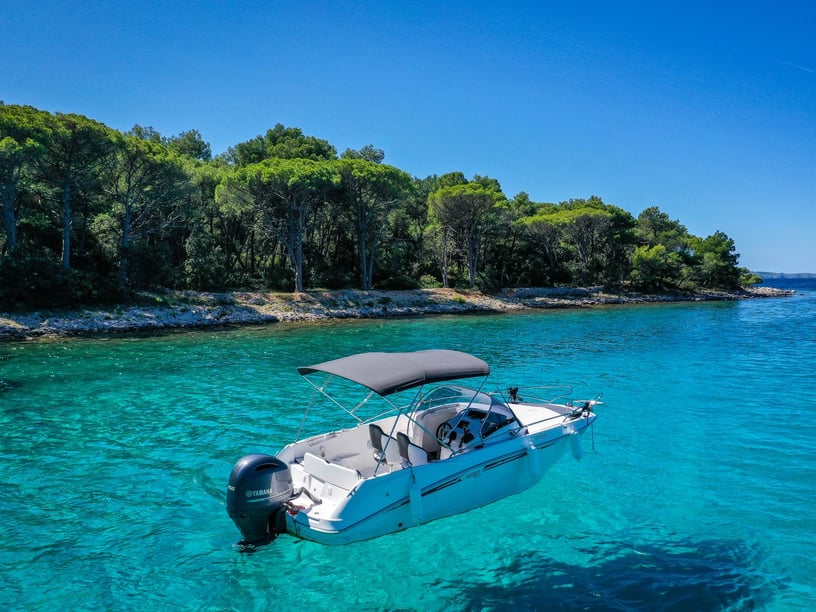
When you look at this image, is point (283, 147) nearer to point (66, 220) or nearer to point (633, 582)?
point (66, 220)

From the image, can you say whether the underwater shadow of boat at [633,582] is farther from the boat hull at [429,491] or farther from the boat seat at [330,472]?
the boat seat at [330,472]

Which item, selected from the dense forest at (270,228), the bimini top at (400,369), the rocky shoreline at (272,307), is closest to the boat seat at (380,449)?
the bimini top at (400,369)

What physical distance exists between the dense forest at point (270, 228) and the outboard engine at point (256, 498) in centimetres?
3259

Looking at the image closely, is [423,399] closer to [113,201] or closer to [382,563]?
[382,563]

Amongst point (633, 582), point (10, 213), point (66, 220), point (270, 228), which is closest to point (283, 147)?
point (270, 228)

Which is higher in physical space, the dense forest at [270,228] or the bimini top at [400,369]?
the dense forest at [270,228]

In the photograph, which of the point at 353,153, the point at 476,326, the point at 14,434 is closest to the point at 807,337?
the point at 476,326

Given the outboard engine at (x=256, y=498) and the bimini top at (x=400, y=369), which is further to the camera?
the bimini top at (x=400, y=369)

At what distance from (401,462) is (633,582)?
3719 mm

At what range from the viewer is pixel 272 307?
136ft

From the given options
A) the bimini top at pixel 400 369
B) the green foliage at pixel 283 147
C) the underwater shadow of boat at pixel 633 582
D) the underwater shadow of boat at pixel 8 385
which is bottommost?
the underwater shadow of boat at pixel 633 582

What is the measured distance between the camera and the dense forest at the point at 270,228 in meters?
33.4

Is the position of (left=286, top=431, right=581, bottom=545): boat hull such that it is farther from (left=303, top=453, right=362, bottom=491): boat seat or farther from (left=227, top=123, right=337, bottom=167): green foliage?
(left=227, top=123, right=337, bottom=167): green foliage

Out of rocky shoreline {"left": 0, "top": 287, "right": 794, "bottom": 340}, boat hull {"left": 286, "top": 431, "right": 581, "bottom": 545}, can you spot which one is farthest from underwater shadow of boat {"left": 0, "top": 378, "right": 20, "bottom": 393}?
boat hull {"left": 286, "top": 431, "right": 581, "bottom": 545}
